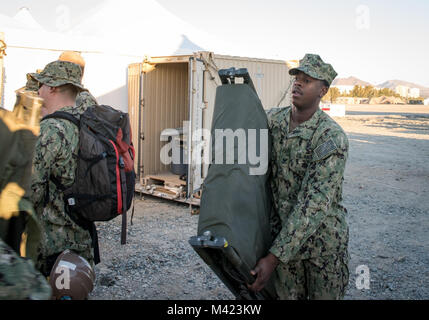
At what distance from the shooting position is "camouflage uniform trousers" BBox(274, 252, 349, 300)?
207 centimetres

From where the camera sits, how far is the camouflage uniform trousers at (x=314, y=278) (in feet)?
6.79

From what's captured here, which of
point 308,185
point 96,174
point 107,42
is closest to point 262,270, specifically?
point 308,185

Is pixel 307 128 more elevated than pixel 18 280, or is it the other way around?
pixel 307 128

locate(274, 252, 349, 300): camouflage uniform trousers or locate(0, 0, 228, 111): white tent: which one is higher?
locate(0, 0, 228, 111): white tent

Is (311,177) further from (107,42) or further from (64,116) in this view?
(107,42)

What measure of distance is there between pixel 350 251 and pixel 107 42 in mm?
5663

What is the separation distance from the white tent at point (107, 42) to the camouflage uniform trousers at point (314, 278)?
5.72 metres

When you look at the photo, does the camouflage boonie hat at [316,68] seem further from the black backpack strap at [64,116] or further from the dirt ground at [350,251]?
the dirt ground at [350,251]

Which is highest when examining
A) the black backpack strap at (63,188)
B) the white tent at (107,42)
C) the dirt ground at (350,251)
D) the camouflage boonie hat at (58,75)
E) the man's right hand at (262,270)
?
the white tent at (107,42)

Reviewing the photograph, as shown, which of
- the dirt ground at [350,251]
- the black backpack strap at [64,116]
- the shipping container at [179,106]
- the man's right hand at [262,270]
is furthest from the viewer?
the shipping container at [179,106]

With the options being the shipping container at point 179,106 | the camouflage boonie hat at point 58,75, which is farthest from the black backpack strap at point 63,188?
the shipping container at point 179,106

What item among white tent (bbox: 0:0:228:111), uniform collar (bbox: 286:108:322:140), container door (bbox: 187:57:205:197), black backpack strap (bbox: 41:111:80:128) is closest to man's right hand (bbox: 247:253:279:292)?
uniform collar (bbox: 286:108:322:140)

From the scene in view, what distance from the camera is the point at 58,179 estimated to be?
85.8 inches

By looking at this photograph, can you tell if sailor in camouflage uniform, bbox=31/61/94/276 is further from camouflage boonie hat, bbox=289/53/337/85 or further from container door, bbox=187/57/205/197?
container door, bbox=187/57/205/197
